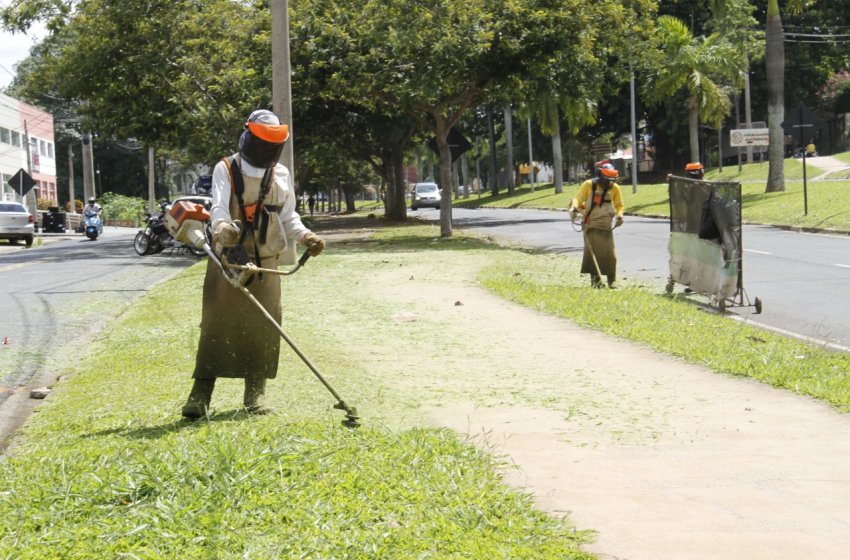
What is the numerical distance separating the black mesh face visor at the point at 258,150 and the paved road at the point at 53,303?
2411 millimetres

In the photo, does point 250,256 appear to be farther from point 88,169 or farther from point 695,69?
point 88,169

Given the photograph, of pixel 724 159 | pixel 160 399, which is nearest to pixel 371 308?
pixel 160 399

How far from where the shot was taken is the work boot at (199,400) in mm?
6926

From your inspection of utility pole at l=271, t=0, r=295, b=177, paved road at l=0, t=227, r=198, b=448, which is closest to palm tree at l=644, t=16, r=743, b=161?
paved road at l=0, t=227, r=198, b=448

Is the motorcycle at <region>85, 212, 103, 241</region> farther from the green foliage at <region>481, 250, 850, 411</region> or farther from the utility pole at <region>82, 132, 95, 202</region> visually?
the green foliage at <region>481, 250, 850, 411</region>

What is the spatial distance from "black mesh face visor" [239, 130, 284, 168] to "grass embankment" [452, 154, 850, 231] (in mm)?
23168

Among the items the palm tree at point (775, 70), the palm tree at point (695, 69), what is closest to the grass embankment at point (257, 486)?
the palm tree at point (775, 70)

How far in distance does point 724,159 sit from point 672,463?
7561 centimetres

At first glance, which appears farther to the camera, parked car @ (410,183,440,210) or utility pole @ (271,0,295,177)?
parked car @ (410,183,440,210)

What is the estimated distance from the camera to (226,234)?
652 cm

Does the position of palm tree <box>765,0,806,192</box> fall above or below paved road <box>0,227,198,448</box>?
above

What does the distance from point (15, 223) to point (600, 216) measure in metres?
26.6

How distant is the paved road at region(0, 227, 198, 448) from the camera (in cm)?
991

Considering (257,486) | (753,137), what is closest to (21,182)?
(753,137)
